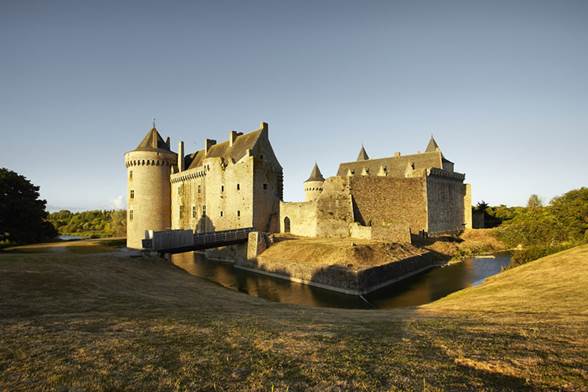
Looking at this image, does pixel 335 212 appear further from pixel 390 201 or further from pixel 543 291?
pixel 543 291

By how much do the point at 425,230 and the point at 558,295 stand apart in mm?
26739

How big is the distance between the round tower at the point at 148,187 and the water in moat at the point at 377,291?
934 centimetres

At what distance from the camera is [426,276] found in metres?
24.1

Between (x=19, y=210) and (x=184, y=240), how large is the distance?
35.9ft

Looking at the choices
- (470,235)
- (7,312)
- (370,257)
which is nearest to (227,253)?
(370,257)

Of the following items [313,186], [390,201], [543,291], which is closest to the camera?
[543,291]

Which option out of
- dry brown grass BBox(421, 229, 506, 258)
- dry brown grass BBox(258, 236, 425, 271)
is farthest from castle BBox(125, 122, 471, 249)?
dry brown grass BBox(258, 236, 425, 271)

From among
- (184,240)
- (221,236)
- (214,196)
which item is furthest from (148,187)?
(184,240)

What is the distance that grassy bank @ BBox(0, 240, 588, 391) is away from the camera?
3.71 meters

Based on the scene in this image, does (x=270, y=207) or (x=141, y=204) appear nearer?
(x=270, y=207)

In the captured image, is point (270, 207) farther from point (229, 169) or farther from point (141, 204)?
point (141, 204)

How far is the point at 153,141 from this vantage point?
37656 mm

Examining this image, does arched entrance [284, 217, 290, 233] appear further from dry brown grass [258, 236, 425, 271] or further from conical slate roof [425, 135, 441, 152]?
conical slate roof [425, 135, 441, 152]

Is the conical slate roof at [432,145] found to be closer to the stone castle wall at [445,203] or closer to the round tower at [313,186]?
the stone castle wall at [445,203]
